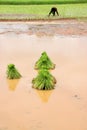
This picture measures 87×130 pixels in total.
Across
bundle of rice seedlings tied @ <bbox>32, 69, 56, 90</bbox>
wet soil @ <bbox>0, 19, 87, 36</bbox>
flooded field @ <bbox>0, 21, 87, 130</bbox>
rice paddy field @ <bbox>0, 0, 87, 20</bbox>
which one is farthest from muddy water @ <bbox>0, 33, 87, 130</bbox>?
rice paddy field @ <bbox>0, 0, 87, 20</bbox>

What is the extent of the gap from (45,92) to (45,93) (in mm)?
53

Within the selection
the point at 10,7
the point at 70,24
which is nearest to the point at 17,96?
the point at 70,24

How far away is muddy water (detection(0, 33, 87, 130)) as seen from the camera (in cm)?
885

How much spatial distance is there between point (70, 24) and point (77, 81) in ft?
35.5

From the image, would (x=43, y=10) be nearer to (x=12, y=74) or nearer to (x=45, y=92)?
(x=12, y=74)

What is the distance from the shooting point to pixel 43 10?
2738 cm

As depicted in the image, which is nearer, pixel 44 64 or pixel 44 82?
pixel 44 82

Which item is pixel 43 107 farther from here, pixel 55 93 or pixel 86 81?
pixel 86 81

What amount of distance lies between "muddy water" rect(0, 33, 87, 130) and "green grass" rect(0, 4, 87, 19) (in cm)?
837

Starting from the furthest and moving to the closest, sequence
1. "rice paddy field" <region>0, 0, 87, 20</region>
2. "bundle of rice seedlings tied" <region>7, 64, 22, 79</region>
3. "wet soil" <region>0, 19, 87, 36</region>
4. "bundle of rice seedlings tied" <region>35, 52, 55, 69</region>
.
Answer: "rice paddy field" <region>0, 0, 87, 20</region> < "wet soil" <region>0, 19, 87, 36</region> < "bundle of rice seedlings tied" <region>35, 52, 55, 69</region> < "bundle of rice seedlings tied" <region>7, 64, 22, 79</region>

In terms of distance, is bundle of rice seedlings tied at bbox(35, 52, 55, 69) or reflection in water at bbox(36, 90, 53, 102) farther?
bundle of rice seedlings tied at bbox(35, 52, 55, 69)

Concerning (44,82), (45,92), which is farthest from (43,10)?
(45,92)

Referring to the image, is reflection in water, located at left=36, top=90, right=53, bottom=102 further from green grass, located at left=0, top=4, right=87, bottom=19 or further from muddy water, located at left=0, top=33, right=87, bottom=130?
green grass, located at left=0, top=4, right=87, bottom=19

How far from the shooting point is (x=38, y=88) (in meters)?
10.9
